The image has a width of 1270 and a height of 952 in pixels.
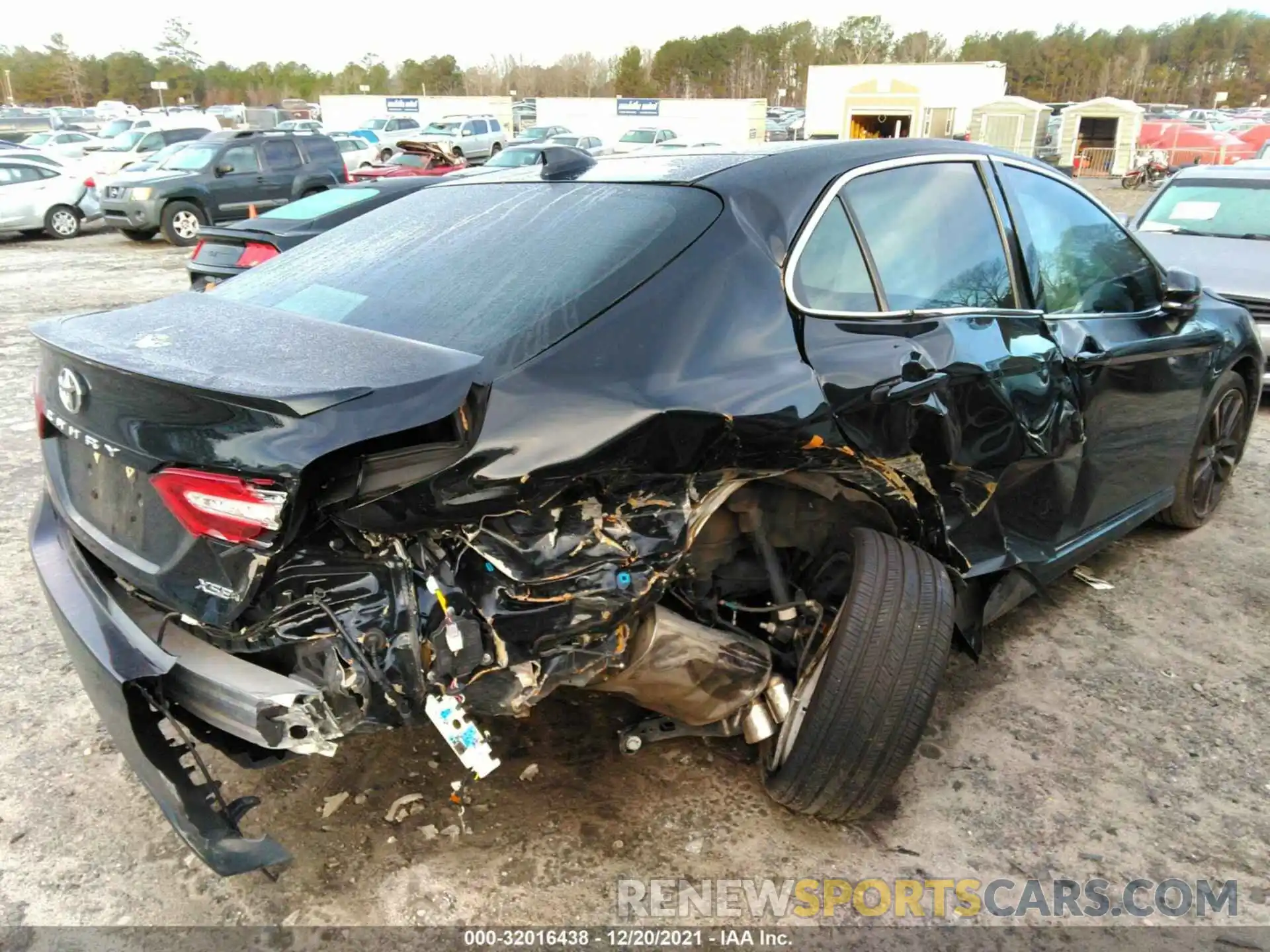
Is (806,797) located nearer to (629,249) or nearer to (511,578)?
(511,578)

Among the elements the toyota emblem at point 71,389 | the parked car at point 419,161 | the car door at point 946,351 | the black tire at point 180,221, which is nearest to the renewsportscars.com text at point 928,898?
the car door at point 946,351

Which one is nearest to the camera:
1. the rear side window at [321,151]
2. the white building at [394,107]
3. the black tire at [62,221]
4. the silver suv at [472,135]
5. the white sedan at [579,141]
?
the rear side window at [321,151]

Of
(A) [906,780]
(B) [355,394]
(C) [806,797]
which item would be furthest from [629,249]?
(A) [906,780]

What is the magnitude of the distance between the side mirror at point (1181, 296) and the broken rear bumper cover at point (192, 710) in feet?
11.6

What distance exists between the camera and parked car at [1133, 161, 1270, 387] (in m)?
6.52

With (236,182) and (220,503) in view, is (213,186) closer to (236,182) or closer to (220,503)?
(236,182)

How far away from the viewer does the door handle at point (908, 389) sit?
8.05 ft

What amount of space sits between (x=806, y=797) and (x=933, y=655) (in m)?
0.52

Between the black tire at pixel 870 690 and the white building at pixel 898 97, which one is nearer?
the black tire at pixel 870 690

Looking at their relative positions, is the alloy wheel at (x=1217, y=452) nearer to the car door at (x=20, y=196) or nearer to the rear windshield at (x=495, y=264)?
the rear windshield at (x=495, y=264)

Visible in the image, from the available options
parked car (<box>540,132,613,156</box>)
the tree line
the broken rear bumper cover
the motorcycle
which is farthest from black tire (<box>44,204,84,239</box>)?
the tree line

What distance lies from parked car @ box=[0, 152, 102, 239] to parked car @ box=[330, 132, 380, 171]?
7.52m

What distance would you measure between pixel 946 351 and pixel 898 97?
31228 mm

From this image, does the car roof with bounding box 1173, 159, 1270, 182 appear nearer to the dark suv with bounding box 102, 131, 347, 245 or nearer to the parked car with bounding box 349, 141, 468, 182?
the parked car with bounding box 349, 141, 468, 182
